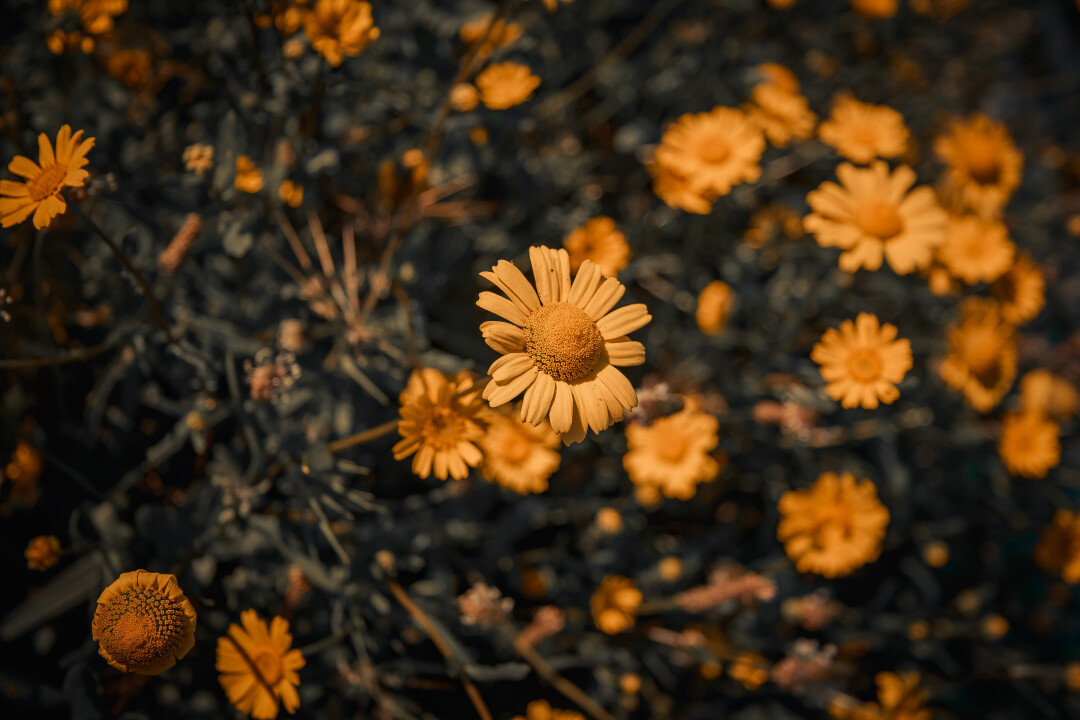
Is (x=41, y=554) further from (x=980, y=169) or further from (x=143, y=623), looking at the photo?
(x=980, y=169)

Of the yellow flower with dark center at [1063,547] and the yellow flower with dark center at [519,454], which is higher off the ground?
the yellow flower with dark center at [519,454]

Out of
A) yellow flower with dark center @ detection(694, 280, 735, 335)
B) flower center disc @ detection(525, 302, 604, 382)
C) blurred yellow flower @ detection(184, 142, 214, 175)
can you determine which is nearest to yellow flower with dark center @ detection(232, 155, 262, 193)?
blurred yellow flower @ detection(184, 142, 214, 175)

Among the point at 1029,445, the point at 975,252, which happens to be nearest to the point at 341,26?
the point at 975,252

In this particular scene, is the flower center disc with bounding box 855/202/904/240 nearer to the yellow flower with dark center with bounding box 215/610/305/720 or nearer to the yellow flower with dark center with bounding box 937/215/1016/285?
the yellow flower with dark center with bounding box 937/215/1016/285

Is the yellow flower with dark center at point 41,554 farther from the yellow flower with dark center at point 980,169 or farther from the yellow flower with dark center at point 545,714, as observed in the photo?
the yellow flower with dark center at point 980,169

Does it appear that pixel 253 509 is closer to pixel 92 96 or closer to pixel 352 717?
pixel 352 717

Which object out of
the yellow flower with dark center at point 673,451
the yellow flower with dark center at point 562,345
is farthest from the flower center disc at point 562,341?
the yellow flower with dark center at point 673,451
